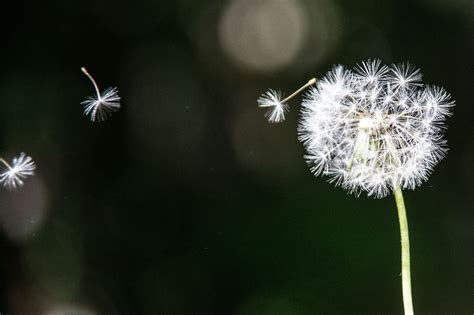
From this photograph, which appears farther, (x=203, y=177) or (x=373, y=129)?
(x=203, y=177)

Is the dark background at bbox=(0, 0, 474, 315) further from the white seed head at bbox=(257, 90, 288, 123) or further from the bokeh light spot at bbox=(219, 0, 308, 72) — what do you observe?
the white seed head at bbox=(257, 90, 288, 123)

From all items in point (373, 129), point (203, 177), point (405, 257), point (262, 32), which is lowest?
point (405, 257)

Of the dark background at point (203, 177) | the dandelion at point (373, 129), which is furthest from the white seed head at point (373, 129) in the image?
the dark background at point (203, 177)

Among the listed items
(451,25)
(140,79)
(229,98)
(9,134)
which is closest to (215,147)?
(229,98)

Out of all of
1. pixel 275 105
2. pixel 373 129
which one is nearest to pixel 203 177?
pixel 275 105

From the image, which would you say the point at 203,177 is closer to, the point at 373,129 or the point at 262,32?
the point at 262,32

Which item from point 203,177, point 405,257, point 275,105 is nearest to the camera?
point 405,257
